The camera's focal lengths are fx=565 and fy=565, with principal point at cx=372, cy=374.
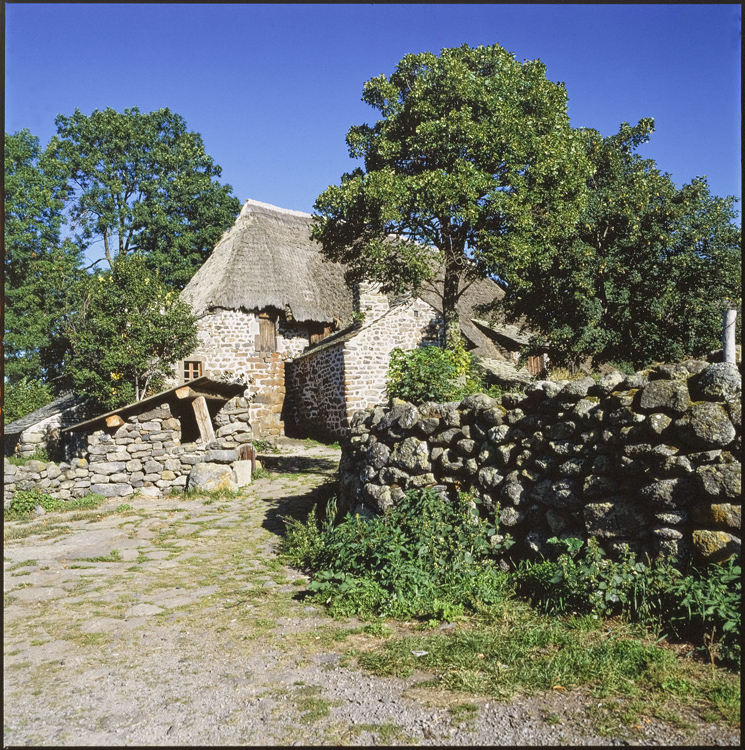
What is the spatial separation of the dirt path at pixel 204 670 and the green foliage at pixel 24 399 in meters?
14.5

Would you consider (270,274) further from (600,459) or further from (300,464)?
(600,459)

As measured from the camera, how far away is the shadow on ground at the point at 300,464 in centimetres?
1264

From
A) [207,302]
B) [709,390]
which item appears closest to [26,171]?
[207,302]

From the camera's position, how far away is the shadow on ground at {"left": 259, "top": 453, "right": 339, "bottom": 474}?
12.6 meters

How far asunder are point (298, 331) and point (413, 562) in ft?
54.6

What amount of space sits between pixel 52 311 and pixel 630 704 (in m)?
25.3

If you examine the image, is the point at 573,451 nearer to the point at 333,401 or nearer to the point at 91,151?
the point at 333,401

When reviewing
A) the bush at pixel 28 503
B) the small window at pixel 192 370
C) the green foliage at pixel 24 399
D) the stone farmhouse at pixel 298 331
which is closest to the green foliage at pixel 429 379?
the bush at pixel 28 503

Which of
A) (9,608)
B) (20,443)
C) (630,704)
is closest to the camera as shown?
(630,704)

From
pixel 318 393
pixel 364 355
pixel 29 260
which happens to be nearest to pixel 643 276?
pixel 364 355

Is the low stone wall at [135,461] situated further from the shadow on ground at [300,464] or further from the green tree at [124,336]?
the green tree at [124,336]

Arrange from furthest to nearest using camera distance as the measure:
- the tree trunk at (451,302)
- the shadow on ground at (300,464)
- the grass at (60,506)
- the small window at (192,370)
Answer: the small window at (192,370) < the tree trunk at (451,302) < the shadow on ground at (300,464) < the grass at (60,506)

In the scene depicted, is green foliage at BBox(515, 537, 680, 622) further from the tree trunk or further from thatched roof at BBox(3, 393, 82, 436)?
thatched roof at BBox(3, 393, 82, 436)

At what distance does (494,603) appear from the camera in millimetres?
4590
